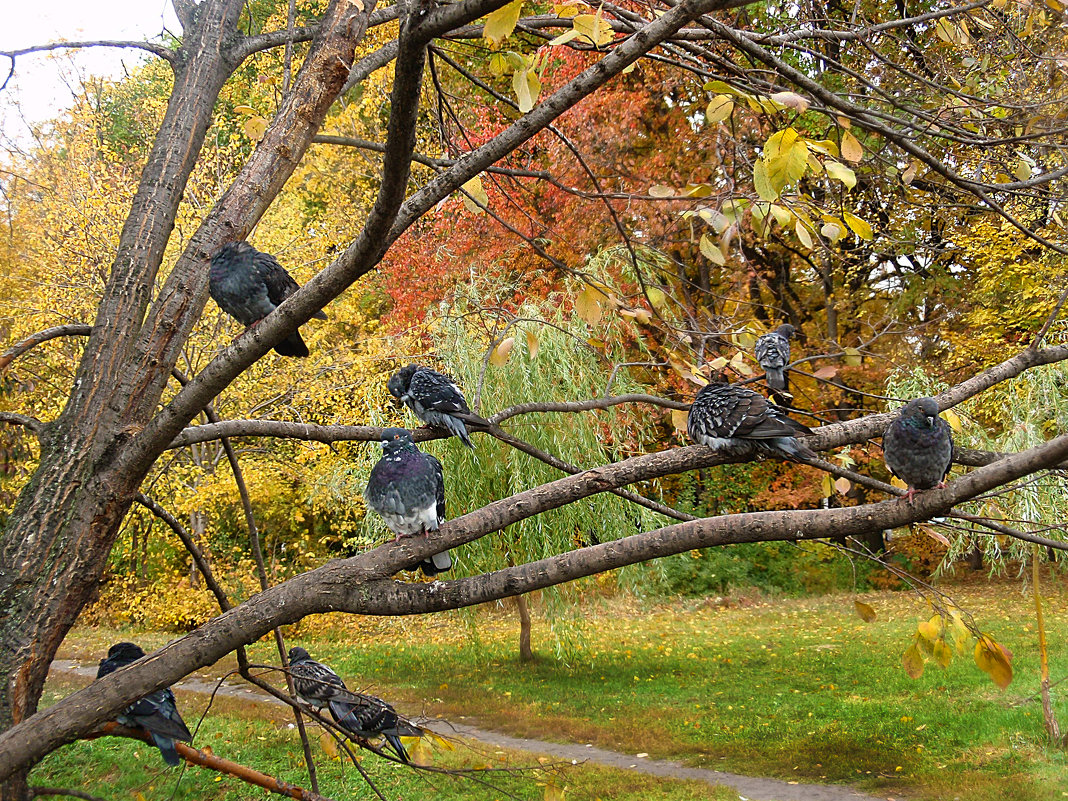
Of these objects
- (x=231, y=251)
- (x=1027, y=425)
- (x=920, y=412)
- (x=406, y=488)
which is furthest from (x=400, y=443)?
(x=1027, y=425)

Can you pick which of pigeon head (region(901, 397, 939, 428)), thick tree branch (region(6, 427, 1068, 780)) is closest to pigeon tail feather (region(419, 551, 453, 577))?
thick tree branch (region(6, 427, 1068, 780))

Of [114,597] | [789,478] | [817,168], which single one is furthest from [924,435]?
[114,597]

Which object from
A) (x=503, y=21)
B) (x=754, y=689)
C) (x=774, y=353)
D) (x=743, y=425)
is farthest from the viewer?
(x=754, y=689)

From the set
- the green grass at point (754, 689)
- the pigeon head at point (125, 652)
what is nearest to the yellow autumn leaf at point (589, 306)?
the pigeon head at point (125, 652)

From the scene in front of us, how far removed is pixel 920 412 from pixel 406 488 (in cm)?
188

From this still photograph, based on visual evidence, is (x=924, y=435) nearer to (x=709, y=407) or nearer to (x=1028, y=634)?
(x=709, y=407)

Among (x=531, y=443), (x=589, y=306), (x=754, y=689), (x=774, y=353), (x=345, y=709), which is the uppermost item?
(x=531, y=443)

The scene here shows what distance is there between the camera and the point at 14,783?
2148 mm

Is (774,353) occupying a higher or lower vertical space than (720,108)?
higher

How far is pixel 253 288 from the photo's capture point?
145 inches

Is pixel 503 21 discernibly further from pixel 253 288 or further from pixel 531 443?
pixel 531 443

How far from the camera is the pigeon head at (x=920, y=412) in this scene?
2.65 metres

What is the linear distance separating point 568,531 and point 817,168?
7.59 meters

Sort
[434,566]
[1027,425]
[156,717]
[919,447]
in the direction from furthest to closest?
[1027,425]
[156,717]
[919,447]
[434,566]
